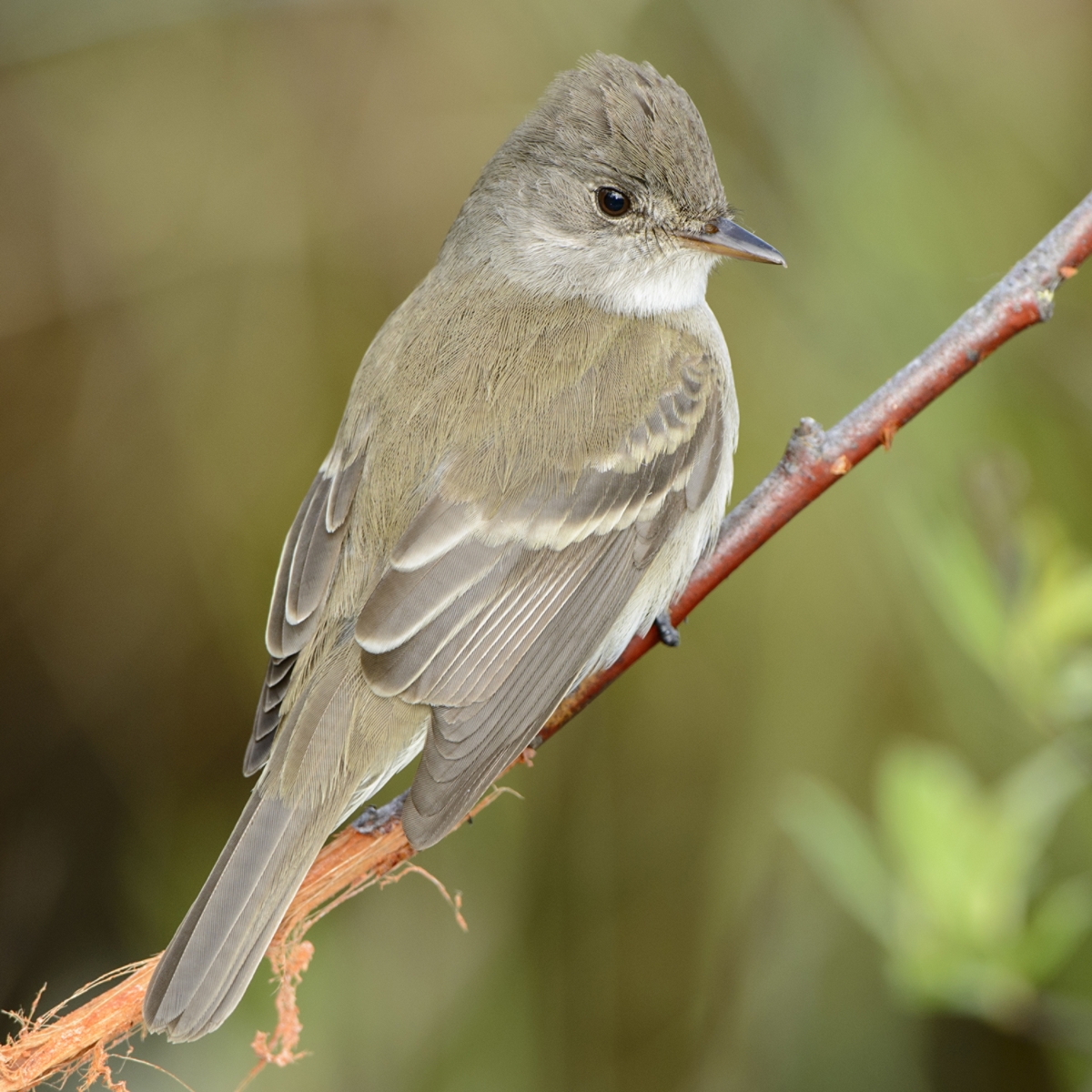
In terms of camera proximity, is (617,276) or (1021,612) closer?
(1021,612)

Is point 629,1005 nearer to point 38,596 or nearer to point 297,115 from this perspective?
point 38,596

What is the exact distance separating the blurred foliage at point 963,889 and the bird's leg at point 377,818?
0.85 metres

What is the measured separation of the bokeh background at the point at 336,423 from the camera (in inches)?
140

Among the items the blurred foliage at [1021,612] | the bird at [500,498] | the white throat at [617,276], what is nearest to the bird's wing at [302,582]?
the bird at [500,498]

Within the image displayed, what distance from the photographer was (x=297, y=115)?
424cm

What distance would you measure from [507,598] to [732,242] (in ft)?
3.26

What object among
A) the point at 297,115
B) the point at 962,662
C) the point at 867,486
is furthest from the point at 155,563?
the point at 962,662

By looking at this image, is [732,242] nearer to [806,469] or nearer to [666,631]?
[806,469]

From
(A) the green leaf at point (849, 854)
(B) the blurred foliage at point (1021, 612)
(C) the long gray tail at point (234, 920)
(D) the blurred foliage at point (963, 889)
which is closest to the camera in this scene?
(C) the long gray tail at point (234, 920)

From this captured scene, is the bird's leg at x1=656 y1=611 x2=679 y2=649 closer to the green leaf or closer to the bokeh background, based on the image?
the green leaf

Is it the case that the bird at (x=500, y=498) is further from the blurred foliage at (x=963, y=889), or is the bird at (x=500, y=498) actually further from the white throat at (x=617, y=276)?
the blurred foliage at (x=963, y=889)

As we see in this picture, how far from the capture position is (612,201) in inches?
127

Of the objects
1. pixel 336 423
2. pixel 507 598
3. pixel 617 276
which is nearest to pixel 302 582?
pixel 507 598

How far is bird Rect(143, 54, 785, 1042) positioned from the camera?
8.23ft
